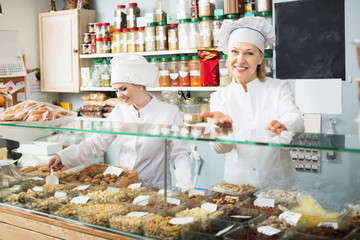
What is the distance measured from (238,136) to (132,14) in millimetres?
3059

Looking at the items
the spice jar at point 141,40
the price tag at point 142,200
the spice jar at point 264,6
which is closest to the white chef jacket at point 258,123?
the price tag at point 142,200

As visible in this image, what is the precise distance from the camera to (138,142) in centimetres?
218

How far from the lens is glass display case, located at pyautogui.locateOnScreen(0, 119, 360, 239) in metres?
1.49

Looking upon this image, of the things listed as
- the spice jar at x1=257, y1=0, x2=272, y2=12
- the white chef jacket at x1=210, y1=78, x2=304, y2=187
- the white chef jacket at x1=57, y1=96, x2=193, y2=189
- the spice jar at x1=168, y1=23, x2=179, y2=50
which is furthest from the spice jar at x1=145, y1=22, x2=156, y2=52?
the white chef jacket at x1=57, y1=96, x2=193, y2=189

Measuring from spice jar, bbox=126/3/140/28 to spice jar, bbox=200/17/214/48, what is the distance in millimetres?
834

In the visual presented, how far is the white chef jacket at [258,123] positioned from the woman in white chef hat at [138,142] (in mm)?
232

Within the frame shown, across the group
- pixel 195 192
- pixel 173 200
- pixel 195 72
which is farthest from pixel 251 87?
pixel 195 72

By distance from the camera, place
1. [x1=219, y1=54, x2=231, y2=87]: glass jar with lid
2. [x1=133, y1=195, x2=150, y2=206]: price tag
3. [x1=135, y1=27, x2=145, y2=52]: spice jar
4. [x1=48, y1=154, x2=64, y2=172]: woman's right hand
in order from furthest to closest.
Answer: [x1=135, y1=27, x2=145, y2=52]: spice jar, [x1=219, y1=54, x2=231, y2=87]: glass jar with lid, [x1=48, y1=154, x2=64, y2=172]: woman's right hand, [x1=133, y1=195, x2=150, y2=206]: price tag

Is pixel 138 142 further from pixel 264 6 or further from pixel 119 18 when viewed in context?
pixel 119 18

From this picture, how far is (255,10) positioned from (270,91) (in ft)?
4.08

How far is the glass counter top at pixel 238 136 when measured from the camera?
1.41 metres

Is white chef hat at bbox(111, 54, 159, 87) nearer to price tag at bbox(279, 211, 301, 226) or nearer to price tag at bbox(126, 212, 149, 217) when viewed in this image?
price tag at bbox(126, 212, 149, 217)

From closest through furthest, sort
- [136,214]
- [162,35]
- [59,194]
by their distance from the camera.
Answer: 1. [136,214]
2. [59,194]
3. [162,35]

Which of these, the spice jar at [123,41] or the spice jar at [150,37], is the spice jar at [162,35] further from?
the spice jar at [123,41]
